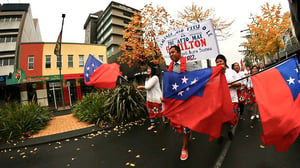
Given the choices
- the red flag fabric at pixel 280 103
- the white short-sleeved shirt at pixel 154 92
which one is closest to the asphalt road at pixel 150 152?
the red flag fabric at pixel 280 103

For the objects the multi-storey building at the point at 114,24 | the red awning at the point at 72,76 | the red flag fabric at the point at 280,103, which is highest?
the multi-storey building at the point at 114,24

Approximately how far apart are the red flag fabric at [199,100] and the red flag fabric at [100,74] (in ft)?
7.46

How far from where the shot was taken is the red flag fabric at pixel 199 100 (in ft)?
7.36

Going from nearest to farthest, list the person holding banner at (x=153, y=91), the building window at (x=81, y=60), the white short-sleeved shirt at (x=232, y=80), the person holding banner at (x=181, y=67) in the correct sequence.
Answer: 1. the person holding banner at (x=181, y=67)
2. the white short-sleeved shirt at (x=232, y=80)
3. the person holding banner at (x=153, y=91)
4. the building window at (x=81, y=60)

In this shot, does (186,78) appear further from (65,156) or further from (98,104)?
(98,104)

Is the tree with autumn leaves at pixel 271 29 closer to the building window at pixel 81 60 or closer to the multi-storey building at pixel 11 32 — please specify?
the building window at pixel 81 60

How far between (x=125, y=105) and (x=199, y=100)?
3804mm

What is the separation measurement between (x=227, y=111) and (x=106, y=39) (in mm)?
45124

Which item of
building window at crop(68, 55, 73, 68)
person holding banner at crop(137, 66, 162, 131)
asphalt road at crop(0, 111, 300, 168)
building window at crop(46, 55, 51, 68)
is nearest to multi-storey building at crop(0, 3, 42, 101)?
building window at crop(46, 55, 51, 68)

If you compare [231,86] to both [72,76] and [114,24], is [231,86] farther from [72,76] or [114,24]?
[114,24]

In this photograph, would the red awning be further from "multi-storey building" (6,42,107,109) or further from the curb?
the curb

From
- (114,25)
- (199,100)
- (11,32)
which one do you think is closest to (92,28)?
(114,25)

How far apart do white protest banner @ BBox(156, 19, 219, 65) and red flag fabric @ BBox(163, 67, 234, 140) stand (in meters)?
1.34

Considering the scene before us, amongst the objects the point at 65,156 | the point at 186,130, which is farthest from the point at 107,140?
Answer: the point at 186,130
